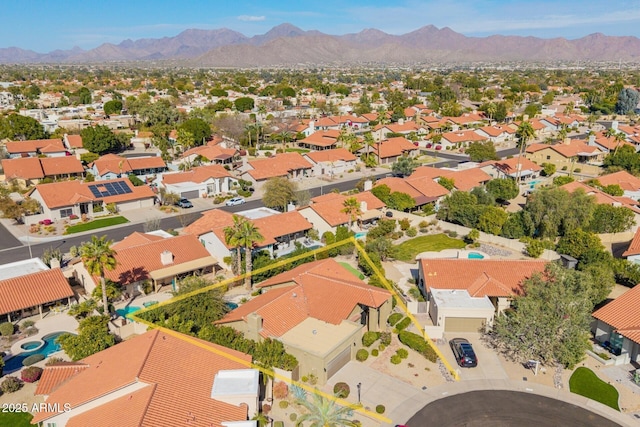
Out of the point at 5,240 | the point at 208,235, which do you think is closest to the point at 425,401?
the point at 208,235

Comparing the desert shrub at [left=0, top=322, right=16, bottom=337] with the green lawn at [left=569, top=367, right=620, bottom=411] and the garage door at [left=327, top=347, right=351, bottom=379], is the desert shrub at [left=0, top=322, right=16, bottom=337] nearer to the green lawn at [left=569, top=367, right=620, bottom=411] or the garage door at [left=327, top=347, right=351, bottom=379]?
the garage door at [left=327, top=347, right=351, bottom=379]

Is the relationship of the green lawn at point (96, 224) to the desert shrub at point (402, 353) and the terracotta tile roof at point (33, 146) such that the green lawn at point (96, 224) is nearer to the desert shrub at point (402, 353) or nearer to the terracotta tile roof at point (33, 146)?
the terracotta tile roof at point (33, 146)

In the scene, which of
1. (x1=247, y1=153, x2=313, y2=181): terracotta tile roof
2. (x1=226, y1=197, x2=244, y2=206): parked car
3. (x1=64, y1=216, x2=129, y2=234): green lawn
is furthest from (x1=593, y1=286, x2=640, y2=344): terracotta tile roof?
(x1=247, y1=153, x2=313, y2=181): terracotta tile roof

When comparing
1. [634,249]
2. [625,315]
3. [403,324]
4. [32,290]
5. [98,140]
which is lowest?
[403,324]

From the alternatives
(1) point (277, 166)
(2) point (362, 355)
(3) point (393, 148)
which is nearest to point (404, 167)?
(3) point (393, 148)

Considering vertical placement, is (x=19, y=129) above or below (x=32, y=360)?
above

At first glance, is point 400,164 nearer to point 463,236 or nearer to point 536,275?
point 463,236

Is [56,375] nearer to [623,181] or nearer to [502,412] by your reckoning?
[502,412]
